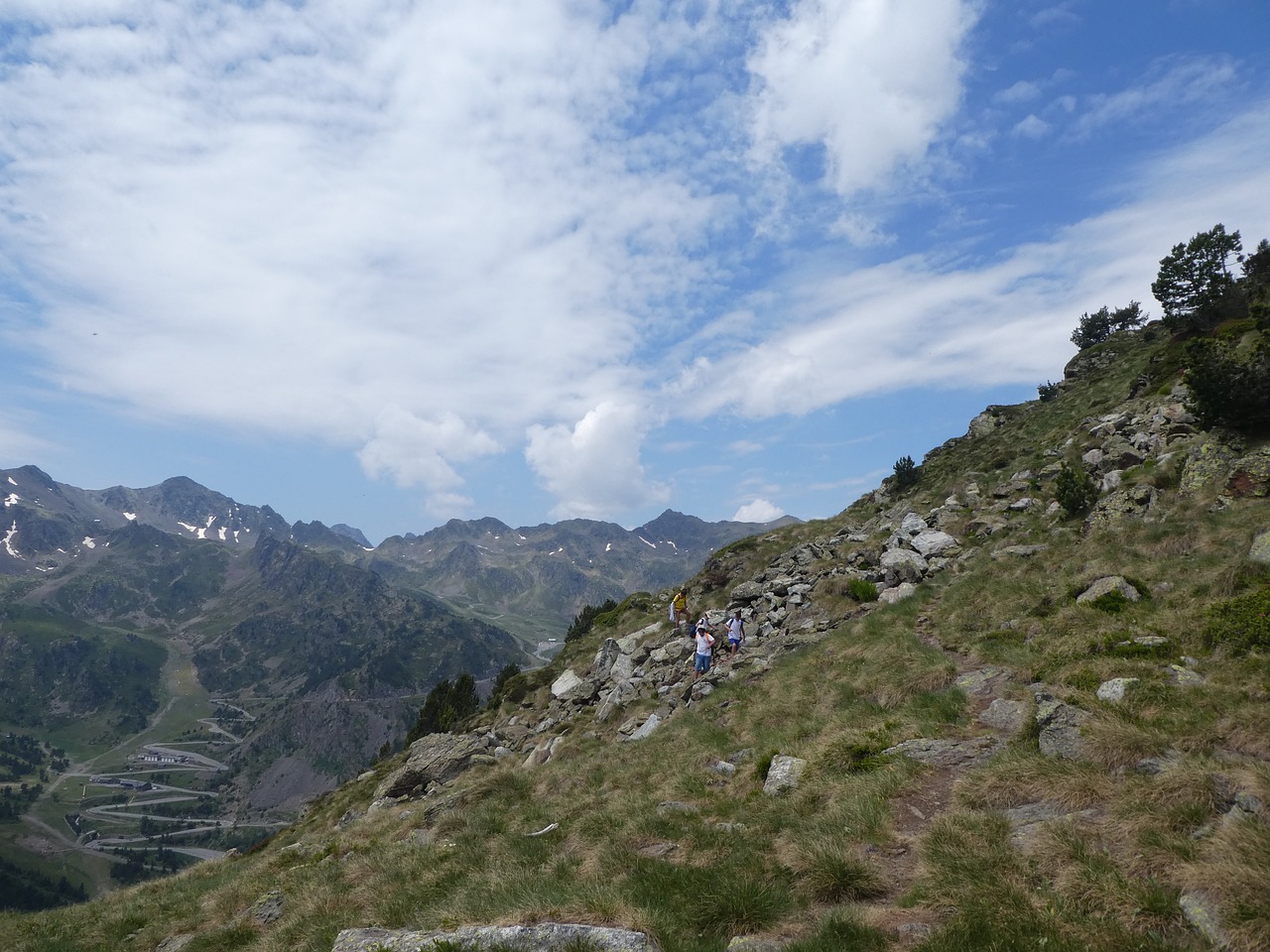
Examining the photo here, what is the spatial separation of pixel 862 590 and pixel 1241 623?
1651 cm

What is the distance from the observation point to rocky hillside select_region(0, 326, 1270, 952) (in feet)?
23.5

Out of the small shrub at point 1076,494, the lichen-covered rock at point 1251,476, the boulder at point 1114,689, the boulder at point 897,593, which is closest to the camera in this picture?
the boulder at point 1114,689

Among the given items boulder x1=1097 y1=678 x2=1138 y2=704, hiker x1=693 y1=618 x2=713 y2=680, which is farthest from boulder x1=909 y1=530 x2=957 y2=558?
boulder x1=1097 y1=678 x2=1138 y2=704

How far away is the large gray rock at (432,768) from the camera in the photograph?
31.9 meters

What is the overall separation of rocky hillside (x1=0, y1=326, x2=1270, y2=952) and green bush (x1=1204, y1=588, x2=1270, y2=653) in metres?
0.07

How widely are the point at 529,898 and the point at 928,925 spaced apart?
18.7 feet

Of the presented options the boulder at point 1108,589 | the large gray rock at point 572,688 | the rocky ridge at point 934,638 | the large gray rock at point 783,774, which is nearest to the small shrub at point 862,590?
the rocky ridge at point 934,638

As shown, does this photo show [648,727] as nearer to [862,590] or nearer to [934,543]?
[862,590]

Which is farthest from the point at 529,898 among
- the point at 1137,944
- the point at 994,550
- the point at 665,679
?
the point at 994,550

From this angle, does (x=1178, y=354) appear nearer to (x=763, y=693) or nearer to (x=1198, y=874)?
(x=763, y=693)

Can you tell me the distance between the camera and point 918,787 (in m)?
11.1

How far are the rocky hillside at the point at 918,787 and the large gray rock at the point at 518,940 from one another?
0.04 m

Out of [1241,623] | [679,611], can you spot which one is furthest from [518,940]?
[679,611]

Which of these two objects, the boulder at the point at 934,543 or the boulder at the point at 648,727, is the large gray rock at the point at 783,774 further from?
the boulder at the point at 934,543
